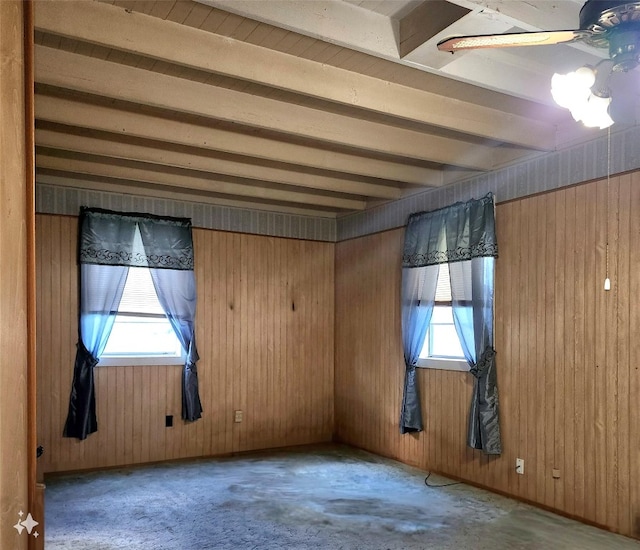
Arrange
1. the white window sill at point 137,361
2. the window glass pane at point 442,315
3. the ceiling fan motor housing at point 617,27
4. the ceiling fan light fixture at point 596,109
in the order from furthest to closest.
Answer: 1. the white window sill at point 137,361
2. the window glass pane at point 442,315
3. the ceiling fan light fixture at point 596,109
4. the ceiling fan motor housing at point 617,27

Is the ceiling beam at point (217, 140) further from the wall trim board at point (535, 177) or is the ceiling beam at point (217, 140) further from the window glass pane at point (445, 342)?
the window glass pane at point (445, 342)

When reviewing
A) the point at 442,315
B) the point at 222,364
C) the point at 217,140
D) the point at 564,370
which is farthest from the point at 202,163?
the point at 564,370

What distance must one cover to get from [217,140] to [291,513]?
2921 millimetres

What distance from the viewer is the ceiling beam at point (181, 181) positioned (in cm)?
496

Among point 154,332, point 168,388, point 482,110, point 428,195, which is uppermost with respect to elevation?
point 482,110

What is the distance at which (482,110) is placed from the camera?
4.02 meters

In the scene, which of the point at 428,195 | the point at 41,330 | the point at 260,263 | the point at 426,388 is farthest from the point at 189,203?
the point at 426,388

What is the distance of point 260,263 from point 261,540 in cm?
345

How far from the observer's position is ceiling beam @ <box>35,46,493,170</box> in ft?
10.6

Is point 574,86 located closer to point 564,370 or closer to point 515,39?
point 515,39

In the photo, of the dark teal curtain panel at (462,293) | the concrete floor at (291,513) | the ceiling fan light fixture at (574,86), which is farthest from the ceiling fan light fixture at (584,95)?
the concrete floor at (291,513)

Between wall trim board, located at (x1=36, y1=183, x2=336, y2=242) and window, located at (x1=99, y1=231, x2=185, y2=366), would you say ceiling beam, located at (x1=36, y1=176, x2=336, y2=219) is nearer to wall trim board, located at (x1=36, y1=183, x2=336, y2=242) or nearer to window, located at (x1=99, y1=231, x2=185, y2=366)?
wall trim board, located at (x1=36, y1=183, x2=336, y2=242)

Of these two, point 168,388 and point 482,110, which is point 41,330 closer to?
point 168,388

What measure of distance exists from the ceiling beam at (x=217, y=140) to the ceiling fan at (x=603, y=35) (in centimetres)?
267
